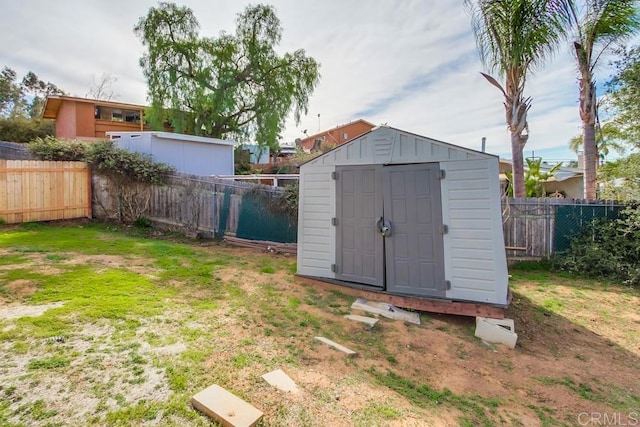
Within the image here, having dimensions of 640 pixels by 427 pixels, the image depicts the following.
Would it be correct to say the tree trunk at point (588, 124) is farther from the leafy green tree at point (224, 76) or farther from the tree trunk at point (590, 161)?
the leafy green tree at point (224, 76)

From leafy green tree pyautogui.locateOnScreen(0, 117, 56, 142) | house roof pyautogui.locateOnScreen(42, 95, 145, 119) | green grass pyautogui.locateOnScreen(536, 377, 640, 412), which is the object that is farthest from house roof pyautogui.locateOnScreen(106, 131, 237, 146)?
leafy green tree pyautogui.locateOnScreen(0, 117, 56, 142)

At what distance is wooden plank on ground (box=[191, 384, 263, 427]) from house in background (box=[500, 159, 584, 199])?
15.0 m

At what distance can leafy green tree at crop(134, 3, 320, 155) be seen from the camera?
16.7m

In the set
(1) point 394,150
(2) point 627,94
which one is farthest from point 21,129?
(2) point 627,94

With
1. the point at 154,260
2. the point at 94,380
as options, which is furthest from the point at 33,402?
the point at 154,260

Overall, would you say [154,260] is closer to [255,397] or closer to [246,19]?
[255,397]

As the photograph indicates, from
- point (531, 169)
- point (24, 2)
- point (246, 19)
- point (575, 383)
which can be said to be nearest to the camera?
point (575, 383)

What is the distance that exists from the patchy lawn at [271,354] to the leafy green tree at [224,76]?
1409 cm

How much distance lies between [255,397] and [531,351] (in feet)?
10.7

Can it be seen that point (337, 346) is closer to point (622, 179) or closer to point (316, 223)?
point (316, 223)

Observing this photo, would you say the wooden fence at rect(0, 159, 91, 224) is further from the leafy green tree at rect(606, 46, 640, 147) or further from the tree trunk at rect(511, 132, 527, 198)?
the leafy green tree at rect(606, 46, 640, 147)

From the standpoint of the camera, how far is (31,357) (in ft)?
7.80

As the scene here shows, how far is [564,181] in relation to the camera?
51.3 ft

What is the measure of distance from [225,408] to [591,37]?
34.0 ft
